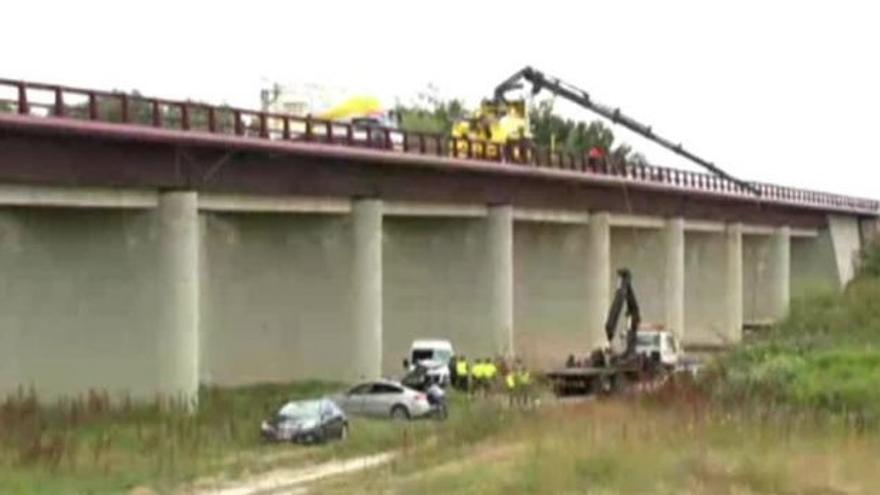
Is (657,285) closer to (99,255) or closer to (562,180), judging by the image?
(562,180)

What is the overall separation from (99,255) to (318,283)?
1304 centimetres

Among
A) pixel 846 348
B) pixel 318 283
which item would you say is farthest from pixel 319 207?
pixel 846 348

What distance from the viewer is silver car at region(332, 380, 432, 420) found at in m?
45.7

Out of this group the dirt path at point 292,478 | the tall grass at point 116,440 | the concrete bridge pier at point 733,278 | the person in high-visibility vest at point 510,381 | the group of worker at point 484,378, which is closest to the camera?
the dirt path at point 292,478

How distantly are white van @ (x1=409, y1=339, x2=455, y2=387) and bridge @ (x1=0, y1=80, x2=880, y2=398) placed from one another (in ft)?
5.54

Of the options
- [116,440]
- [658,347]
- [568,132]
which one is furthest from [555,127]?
[116,440]

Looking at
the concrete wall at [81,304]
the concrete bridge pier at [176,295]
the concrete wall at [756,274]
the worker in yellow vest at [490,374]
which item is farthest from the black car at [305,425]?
the concrete wall at [756,274]

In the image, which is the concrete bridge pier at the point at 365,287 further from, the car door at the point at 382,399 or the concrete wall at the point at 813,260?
the concrete wall at the point at 813,260

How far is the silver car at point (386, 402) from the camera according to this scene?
150ft

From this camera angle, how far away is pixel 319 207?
51.3 metres

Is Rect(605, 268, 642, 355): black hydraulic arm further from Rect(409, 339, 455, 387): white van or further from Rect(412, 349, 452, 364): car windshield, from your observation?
Rect(412, 349, 452, 364): car windshield

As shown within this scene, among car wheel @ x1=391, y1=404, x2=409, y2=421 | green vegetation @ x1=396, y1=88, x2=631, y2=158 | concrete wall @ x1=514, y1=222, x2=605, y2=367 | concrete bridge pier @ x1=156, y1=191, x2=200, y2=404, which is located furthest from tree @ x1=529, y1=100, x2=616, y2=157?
concrete bridge pier @ x1=156, y1=191, x2=200, y2=404

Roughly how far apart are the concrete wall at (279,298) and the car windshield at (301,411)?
1278 cm

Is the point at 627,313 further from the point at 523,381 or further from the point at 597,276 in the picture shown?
the point at 597,276
